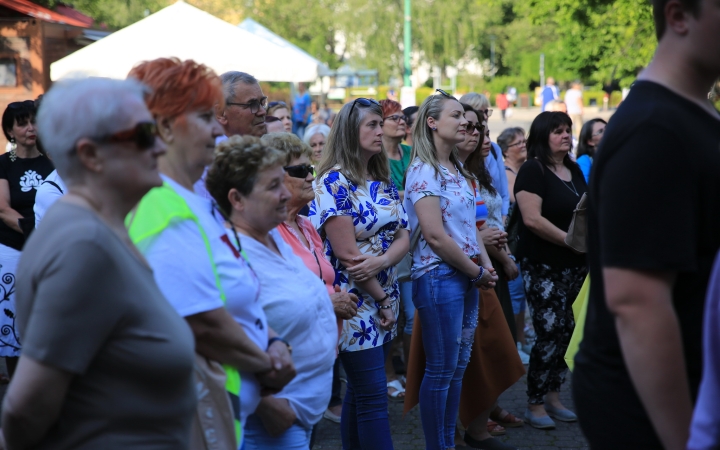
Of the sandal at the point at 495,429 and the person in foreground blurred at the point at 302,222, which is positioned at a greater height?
the person in foreground blurred at the point at 302,222

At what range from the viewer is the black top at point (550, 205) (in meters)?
5.50

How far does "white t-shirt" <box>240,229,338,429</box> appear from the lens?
2861mm

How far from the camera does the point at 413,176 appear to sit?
188 inches

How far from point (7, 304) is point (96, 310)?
4105 millimetres

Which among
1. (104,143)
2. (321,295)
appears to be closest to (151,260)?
(104,143)

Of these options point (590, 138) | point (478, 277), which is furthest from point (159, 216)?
point (590, 138)

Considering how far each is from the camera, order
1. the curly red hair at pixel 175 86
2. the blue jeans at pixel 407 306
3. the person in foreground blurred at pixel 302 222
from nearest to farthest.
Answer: the curly red hair at pixel 175 86
the person in foreground blurred at pixel 302 222
the blue jeans at pixel 407 306

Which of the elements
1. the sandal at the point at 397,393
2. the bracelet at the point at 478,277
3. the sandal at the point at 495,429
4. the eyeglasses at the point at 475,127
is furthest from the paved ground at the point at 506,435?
the eyeglasses at the point at 475,127

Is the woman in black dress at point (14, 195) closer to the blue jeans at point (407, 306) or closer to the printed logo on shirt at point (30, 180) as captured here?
the printed logo on shirt at point (30, 180)

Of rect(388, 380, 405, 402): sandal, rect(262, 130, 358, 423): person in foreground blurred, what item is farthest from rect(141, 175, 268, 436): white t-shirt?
rect(388, 380, 405, 402): sandal

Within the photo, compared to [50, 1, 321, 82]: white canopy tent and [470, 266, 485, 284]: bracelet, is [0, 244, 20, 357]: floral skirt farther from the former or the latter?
[50, 1, 321, 82]: white canopy tent

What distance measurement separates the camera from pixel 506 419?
18.6ft

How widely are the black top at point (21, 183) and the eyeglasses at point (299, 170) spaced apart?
253 cm

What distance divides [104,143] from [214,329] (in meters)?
0.67
